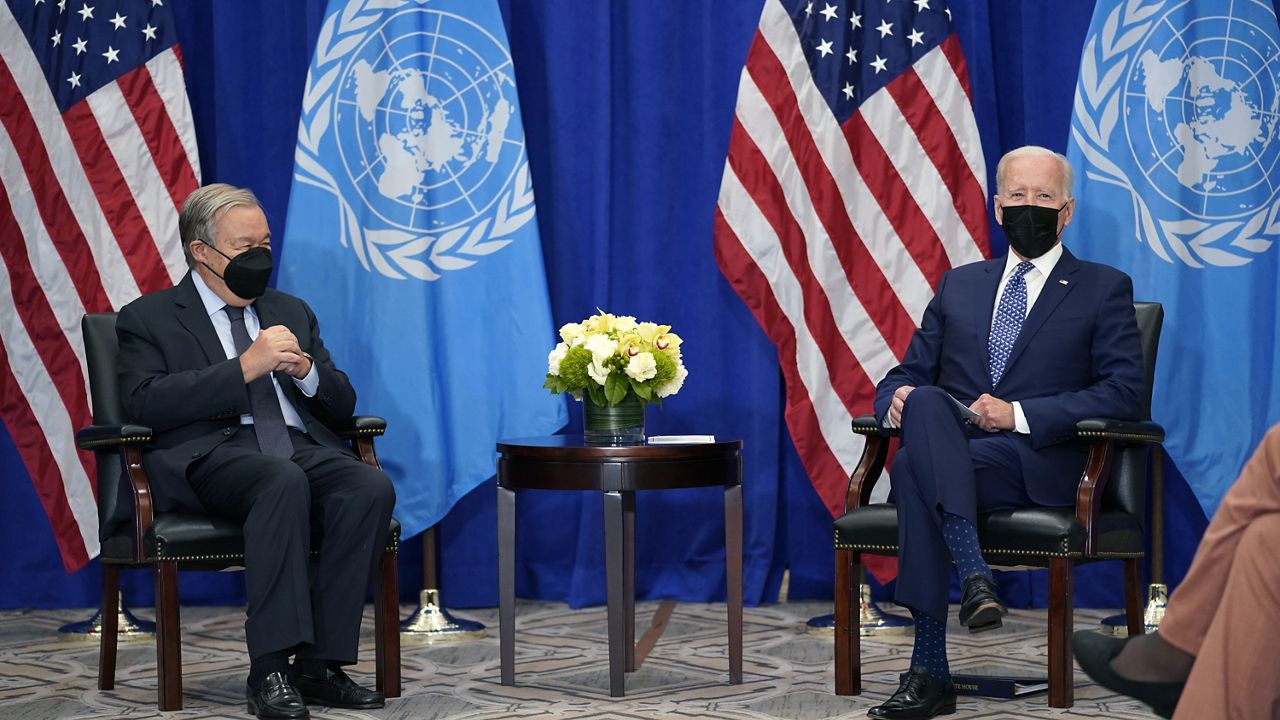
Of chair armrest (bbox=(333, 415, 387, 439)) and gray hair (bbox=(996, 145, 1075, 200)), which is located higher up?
gray hair (bbox=(996, 145, 1075, 200))

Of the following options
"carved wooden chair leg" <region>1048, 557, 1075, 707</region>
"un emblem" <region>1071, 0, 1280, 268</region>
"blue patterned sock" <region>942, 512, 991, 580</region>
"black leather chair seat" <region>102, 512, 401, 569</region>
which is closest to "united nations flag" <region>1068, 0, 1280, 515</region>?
"un emblem" <region>1071, 0, 1280, 268</region>

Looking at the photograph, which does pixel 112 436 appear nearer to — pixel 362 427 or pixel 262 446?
pixel 262 446

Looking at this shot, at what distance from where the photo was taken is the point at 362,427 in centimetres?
390

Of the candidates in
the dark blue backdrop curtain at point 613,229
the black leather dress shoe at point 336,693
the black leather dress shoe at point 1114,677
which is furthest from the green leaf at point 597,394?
the black leather dress shoe at point 1114,677

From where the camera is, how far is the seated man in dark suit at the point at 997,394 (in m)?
3.36

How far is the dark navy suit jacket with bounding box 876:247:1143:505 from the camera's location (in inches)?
141

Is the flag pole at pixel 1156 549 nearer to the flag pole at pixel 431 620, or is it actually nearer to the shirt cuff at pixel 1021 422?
the shirt cuff at pixel 1021 422

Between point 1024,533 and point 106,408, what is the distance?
8.06 feet

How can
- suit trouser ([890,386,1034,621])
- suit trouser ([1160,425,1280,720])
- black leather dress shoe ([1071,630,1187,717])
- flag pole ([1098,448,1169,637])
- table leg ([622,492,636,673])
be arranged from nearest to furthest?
1. suit trouser ([1160,425,1280,720])
2. black leather dress shoe ([1071,630,1187,717])
3. suit trouser ([890,386,1034,621])
4. table leg ([622,492,636,673])
5. flag pole ([1098,448,1169,637])

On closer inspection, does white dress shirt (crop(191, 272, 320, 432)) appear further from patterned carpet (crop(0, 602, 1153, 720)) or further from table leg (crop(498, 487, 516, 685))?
patterned carpet (crop(0, 602, 1153, 720))

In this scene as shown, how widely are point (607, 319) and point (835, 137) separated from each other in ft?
4.37

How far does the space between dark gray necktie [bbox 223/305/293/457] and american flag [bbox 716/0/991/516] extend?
1.69 metres

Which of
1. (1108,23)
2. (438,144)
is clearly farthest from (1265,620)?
(438,144)

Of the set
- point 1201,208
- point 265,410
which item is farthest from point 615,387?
point 1201,208
